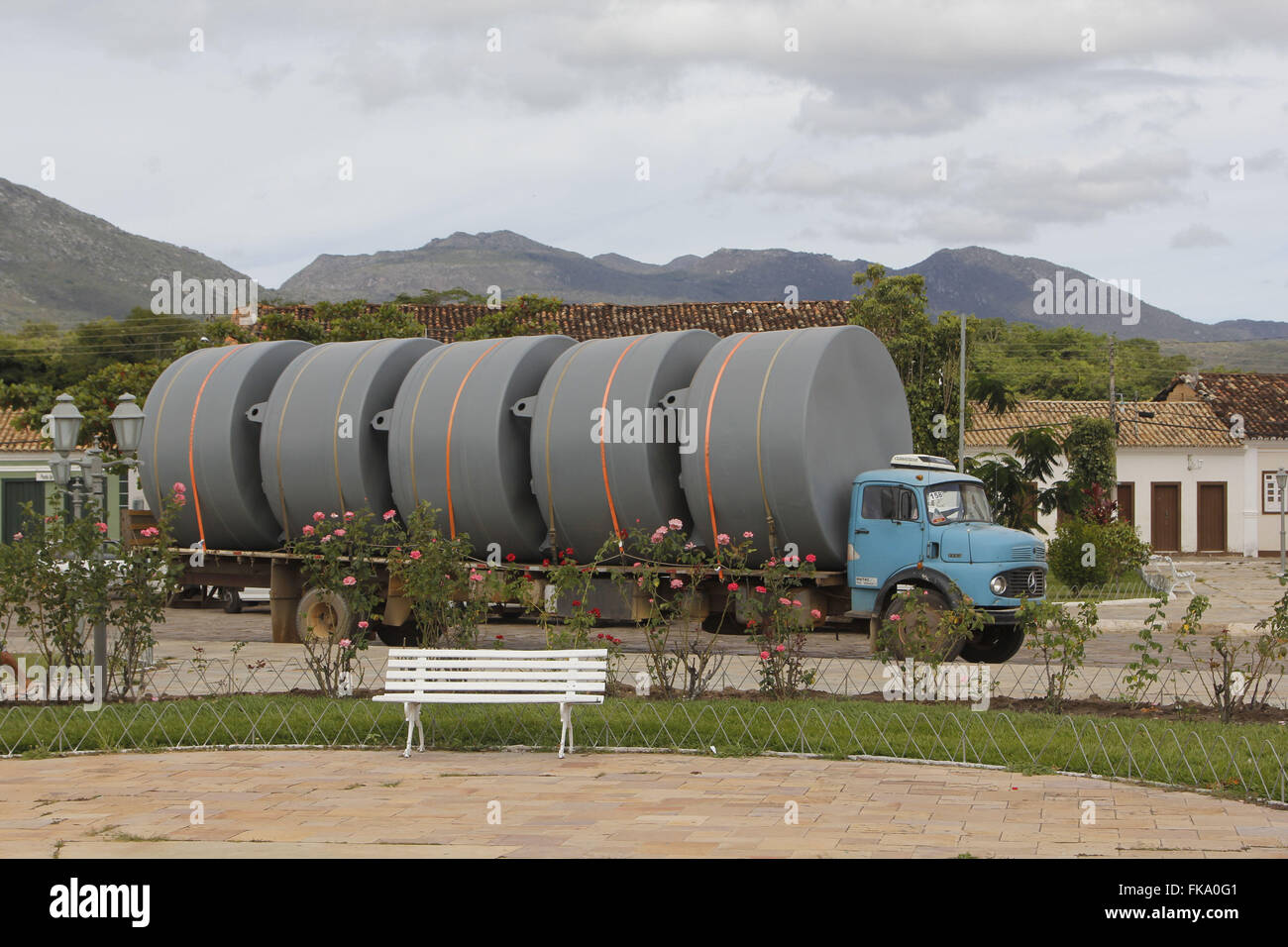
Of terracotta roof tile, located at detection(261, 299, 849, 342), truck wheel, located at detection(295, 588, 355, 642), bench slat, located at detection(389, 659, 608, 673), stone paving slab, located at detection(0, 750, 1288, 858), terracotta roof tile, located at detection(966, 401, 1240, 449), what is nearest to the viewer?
stone paving slab, located at detection(0, 750, 1288, 858)

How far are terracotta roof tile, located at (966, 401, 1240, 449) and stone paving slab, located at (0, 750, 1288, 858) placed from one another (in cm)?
3597

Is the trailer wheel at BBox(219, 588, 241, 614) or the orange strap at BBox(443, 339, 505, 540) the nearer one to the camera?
the orange strap at BBox(443, 339, 505, 540)

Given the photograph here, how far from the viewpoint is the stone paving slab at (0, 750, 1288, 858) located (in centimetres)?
754

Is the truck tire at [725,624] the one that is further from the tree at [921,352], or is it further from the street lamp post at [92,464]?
the tree at [921,352]

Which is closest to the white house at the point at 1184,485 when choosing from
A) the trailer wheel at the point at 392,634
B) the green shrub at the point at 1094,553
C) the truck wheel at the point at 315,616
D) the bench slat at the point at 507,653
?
the green shrub at the point at 1094,553

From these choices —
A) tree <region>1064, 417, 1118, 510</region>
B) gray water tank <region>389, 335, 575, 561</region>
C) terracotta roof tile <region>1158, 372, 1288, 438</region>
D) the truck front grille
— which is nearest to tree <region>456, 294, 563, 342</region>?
tree <region>1064, 417, 1118, 510</region>

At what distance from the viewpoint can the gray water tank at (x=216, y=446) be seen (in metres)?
20.7

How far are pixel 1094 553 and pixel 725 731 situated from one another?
56.8 ft

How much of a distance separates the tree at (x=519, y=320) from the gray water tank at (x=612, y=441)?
A: 15.0 meters

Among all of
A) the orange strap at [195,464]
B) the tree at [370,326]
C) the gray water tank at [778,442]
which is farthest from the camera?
the tree at [370,326]

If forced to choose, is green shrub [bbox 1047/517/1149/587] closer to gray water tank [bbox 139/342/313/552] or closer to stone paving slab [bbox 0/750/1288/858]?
gray water tank [bbox 139/342/313/552]

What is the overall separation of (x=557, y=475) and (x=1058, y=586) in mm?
14322

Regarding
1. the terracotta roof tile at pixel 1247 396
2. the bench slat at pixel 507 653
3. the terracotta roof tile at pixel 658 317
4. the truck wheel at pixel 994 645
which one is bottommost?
the truck wheel at pixel 994 645

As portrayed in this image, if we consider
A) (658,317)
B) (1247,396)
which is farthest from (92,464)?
(1247,396)
